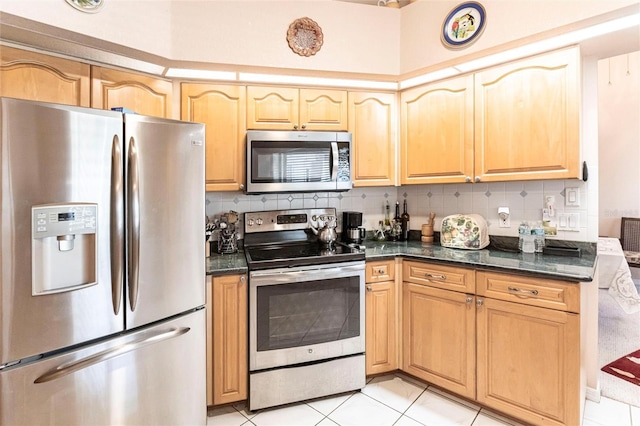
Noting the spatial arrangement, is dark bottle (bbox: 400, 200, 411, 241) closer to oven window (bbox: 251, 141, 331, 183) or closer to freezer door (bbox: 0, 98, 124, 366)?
oven window (bbox: 251, 141, 331, 183)

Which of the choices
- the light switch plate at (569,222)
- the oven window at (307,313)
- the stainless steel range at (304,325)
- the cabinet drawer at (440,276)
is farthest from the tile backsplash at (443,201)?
the oven window at (307,313)

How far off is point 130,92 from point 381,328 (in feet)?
7.36

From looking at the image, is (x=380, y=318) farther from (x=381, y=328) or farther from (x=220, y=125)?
(x=220, y=125)

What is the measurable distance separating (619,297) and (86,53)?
4.18 meters

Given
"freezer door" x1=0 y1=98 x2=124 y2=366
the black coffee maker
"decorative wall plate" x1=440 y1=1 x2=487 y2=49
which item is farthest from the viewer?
the black coffee maker

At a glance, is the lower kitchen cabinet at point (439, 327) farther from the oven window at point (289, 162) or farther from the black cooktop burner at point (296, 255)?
the oven window at point (289, 162)

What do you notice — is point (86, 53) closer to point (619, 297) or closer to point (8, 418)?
point (8, 418)

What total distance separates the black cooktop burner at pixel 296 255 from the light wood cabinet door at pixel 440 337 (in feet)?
1.62

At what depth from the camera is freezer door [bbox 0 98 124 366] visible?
3.79 ft

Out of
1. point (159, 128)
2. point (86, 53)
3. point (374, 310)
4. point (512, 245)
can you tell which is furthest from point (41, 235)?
point (512, 245)

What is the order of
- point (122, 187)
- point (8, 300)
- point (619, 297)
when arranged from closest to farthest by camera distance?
point (8, 300)
point (122, 187)
point (619, 297)

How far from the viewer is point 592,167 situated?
2.07m

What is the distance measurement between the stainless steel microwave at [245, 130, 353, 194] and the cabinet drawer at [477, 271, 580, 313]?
1.11 metres

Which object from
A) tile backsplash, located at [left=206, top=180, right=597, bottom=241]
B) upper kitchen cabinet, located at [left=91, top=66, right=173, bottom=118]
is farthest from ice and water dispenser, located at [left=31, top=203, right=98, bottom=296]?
tile backsplash, located at [left=206, top=180, right=597, bottom=241]
